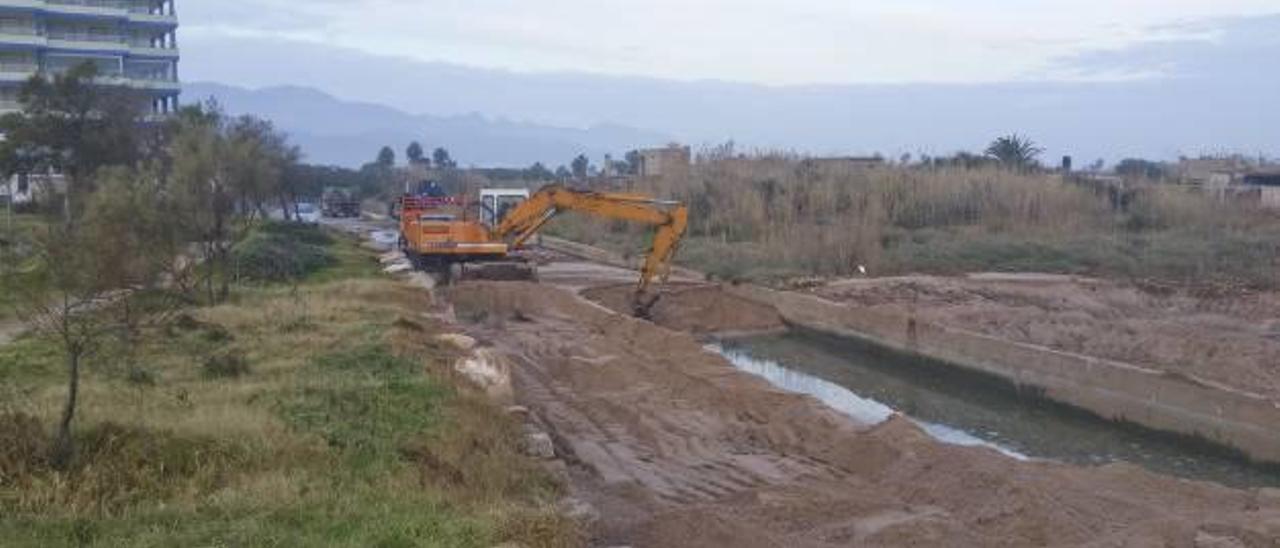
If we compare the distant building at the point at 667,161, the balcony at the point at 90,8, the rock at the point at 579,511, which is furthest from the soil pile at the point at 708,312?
the balcony at the point at 90,8

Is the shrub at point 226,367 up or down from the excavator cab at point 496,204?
down

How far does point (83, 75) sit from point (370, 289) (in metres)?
26.4

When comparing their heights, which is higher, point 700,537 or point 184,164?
point 184,164

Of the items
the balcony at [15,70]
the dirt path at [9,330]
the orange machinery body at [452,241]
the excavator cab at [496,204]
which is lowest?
the dirt path at [9,330]

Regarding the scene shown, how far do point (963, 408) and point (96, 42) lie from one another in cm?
6150

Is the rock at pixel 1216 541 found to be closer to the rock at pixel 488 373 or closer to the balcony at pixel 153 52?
the rock at pixel 488 373

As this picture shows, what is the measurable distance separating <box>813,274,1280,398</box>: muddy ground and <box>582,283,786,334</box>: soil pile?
173 cm

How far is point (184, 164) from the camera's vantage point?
22.9 metres

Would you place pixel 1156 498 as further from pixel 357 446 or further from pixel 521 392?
pixel 521 392

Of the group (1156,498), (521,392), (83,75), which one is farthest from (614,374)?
(83,75)

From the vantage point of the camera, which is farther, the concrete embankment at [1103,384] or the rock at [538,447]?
the concrete embankment at [1103,384]

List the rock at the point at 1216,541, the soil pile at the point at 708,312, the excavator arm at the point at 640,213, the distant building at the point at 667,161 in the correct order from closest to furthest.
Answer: the rock at the point at 1216,541 → the excavator arm at the point at 640,213 → the soil pile at the point at 708,312 → the distant building at the point at 667,161

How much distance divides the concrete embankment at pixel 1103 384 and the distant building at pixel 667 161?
86.9 feet

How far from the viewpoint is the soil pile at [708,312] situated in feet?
90.5
